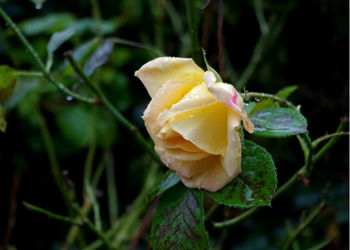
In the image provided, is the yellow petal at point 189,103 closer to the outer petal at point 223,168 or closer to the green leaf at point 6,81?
the outer petal at point 223,168

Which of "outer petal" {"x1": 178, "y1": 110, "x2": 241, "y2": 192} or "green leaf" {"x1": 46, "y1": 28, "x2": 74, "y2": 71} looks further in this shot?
"green leaf" {"x1": 46, "y1": 28, "x2": 74, "y2": 71}

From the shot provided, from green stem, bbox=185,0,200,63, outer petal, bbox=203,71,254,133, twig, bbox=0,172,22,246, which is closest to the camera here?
outer petal, bbox=203,71,254,133

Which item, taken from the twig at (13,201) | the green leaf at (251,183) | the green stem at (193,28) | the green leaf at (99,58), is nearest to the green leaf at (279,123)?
the green leaf at (251,183)

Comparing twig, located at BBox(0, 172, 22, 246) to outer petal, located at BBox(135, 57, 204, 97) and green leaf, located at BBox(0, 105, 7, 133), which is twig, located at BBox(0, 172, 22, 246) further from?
outer petal, located at BBox(135, 57, 204, 97)

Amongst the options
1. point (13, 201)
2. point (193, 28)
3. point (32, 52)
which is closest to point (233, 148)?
point (193, 28)

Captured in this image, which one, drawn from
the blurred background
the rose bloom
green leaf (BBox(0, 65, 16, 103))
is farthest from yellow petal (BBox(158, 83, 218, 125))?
the blurred background

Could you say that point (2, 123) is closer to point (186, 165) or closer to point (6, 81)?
point (6, 81)
